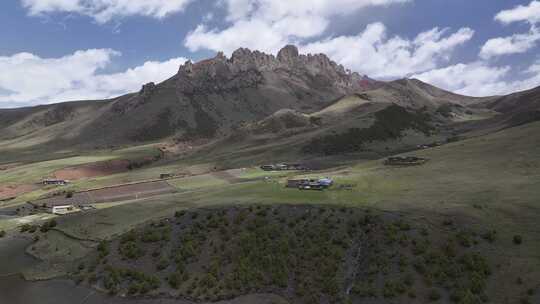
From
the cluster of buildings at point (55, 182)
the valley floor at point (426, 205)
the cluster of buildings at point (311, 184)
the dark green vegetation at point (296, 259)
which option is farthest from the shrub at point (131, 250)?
the cluster of buildings at point (55, 182)

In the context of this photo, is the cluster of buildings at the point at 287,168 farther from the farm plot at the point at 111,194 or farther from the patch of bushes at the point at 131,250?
the patch of bushes at the point at 131,250

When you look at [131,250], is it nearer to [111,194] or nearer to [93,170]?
[111,194]

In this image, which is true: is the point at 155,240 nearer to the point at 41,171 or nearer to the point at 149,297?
the point at 149,297

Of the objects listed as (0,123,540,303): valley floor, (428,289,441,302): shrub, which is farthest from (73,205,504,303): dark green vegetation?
(0,123,540,303): valley floor

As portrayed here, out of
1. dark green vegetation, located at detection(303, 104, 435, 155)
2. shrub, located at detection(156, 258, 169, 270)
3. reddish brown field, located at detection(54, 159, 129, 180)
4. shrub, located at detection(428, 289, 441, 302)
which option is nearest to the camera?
shrub, located at detection(428, 289, 441, 302)

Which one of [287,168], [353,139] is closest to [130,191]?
[287,168]

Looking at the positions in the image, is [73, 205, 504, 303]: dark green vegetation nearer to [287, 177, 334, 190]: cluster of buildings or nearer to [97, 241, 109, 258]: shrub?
[97, 241, 109, 258]: shrub

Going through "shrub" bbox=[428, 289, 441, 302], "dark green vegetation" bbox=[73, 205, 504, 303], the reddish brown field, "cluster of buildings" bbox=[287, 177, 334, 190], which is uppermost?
the reddish brown field
